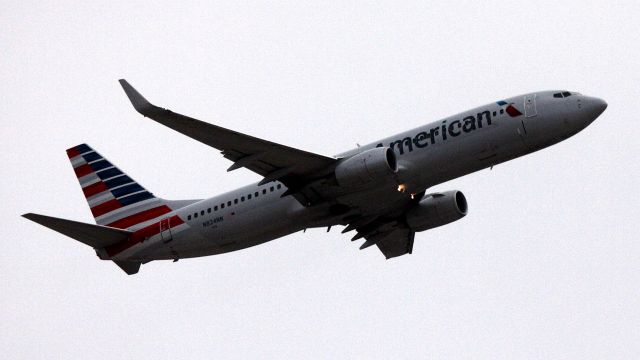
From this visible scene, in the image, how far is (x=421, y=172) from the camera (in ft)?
147

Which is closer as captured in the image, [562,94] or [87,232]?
[562,94]

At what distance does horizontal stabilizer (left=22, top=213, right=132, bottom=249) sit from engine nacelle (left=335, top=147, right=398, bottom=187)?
39.6 feet

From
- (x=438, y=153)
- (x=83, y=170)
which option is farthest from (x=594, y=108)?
(x=83, y=170)

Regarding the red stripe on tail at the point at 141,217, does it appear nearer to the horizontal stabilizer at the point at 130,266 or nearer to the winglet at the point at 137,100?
the horizontal stabilizer at the point at 130,266

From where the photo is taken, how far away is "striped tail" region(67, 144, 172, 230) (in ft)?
170

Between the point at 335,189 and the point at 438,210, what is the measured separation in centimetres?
683

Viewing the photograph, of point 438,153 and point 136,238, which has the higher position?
point 438,153

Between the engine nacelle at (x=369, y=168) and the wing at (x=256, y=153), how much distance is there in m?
1.11

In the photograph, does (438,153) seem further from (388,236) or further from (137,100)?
(137,100)

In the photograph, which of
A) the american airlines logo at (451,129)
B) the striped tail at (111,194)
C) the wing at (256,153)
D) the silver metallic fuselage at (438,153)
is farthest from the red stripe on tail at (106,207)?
the american airlines logo at (451,129)

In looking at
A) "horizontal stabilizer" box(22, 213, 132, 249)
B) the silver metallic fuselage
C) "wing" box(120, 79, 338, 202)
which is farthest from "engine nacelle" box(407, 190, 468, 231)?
"horizontal stabilizer" box(22, 213, 132, 249)

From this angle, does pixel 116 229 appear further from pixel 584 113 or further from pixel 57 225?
pixel 584 113

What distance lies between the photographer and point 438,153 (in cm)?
4441

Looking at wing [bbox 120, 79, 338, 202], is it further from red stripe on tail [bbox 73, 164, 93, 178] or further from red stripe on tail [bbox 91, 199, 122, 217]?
red stripe on tail [bbox 73, 164, 93, 178]
